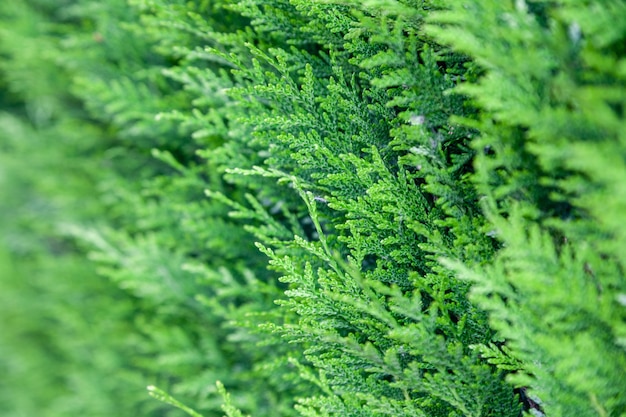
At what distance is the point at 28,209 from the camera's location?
4.02m

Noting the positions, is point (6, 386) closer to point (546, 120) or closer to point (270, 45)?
point (270, 45)

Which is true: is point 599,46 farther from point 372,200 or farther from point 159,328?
point 159,328

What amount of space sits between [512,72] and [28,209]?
393 cm

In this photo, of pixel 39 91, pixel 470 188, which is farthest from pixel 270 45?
pixel 39 91

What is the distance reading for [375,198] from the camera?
61.1 inches

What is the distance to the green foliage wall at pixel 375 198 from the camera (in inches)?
45.3

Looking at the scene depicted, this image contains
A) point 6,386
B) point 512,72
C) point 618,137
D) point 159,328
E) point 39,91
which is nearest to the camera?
point 618,137

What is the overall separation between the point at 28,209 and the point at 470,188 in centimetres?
367

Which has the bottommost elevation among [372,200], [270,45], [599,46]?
[372,200]

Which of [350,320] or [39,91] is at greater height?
[350,320]

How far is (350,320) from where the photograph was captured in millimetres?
1620

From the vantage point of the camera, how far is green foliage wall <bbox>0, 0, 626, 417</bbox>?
1149mm

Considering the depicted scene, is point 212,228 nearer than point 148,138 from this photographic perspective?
Yes

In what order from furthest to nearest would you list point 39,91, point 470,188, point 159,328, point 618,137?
point 39,91 → point 159,328 → point 470,188 → point 618,137
